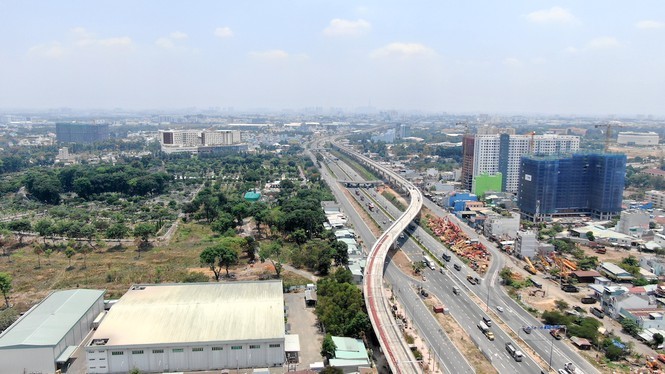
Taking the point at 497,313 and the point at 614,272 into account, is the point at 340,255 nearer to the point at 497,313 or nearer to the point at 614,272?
the point at 497,313

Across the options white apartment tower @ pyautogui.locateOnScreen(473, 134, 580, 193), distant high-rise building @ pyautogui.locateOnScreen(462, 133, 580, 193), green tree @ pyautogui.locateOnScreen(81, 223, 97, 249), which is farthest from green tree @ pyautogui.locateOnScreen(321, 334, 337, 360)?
white apartment tower @ pyautogui.locateOnScreen(473, 134, 580, 193)

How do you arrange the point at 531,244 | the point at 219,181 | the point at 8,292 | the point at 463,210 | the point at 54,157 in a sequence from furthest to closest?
the point at 54,157 → the point at 219,181 → the point at 463,210 → the point at 531,244 → the point at 8,292

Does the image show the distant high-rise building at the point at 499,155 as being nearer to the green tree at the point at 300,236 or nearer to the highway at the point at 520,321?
the highway at the point at 520,321

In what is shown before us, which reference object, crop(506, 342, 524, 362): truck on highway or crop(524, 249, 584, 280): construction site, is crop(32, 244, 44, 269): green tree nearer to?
crop(506, 342, 524, 362): truck on highway

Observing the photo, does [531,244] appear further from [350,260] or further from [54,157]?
[54,157]

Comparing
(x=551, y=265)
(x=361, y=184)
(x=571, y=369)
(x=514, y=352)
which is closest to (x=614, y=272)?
(x=551, y=265)

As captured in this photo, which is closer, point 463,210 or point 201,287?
point 201,287

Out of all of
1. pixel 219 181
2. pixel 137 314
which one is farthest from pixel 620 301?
pixel 219 181
